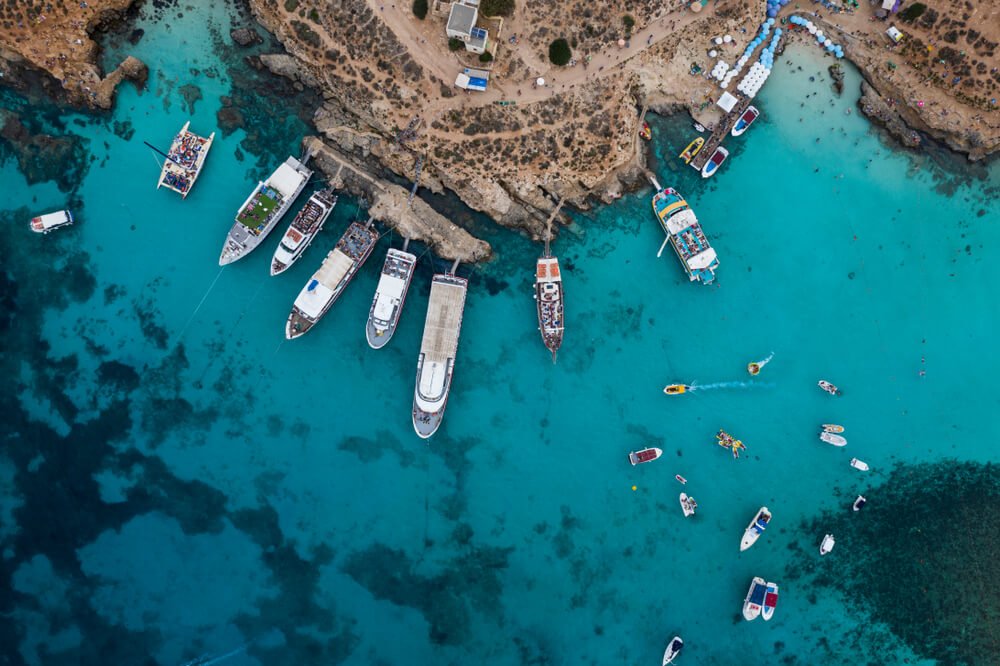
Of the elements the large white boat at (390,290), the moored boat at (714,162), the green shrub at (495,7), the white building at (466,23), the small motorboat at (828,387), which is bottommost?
the large white boat at (390,290)

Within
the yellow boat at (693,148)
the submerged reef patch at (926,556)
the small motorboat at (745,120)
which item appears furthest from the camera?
the submerged reef patch at (926,556)

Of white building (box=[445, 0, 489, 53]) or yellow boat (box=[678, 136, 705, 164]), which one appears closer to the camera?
white building (box=[445, 0, 489, 53])

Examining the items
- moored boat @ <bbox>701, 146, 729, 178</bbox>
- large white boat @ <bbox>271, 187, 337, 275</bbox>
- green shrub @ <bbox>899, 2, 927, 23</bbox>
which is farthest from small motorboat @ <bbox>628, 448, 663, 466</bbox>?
green shrub @ <bbox>899, 2, 927, 23</bbox>

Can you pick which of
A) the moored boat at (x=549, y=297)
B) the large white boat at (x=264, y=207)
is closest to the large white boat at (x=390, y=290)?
the large white boat at (x=264, y=207)

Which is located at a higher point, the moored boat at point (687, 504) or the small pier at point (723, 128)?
the small pier at point (723, 128)

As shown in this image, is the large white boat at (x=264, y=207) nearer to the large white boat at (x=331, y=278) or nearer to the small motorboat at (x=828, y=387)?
the large white boat at (x=331, y=278)

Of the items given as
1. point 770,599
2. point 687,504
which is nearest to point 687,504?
point 687,504

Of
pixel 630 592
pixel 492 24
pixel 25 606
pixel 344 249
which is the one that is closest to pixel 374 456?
pixel 344 249

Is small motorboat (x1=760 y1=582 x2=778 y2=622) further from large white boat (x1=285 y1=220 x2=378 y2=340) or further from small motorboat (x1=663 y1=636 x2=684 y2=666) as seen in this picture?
large white boat (x1=285 y1=220 x2=378 y2=340)
